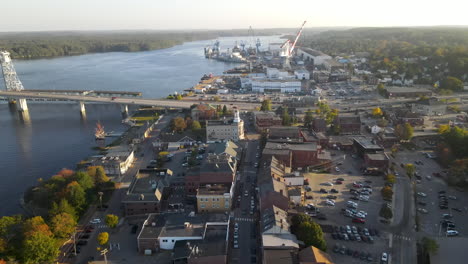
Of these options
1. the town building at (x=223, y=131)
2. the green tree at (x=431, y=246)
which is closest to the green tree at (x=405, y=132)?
the town building at (x=223, y=131)

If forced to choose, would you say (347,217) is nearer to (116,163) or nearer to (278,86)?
(116,163)

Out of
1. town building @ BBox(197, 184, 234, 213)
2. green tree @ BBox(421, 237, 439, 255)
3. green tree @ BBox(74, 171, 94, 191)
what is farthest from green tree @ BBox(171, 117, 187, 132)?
green tree @ BBox(421, 237, 439, 255)

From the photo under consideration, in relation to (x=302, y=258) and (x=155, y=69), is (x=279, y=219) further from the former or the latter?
(x=155, y=69)

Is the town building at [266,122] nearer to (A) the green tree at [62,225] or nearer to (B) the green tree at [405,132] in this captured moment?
(B) the green tree at [405,132]

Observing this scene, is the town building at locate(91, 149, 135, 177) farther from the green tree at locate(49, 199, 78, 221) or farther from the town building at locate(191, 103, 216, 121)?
the town building at locate(191, 103, 216, 121)

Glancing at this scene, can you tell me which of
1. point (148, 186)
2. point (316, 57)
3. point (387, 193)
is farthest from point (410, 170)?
point (316, 57)

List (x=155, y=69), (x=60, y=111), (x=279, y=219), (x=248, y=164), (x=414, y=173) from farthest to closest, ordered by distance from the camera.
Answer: (x=155, y=69) → (x=60, y=111) → (x=248, y=164) → (x=414, y=173) → (x=279, y=219)

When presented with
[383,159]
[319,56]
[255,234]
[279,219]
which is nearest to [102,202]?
A: [255,234]

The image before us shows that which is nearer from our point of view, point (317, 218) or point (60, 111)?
point (317, 218)

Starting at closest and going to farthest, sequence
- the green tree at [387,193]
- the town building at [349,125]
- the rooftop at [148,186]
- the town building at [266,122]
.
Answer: the rooftop at [148,186] → the green tree at [387,193] → the town building at [349,125] → the town building at [266,122]
